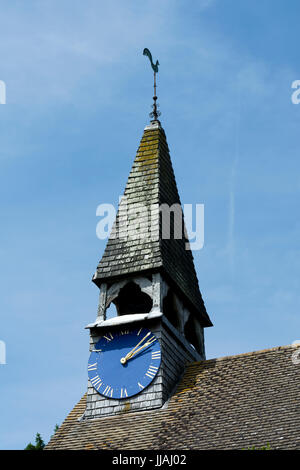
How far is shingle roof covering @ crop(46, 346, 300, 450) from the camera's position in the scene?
64.4 ft

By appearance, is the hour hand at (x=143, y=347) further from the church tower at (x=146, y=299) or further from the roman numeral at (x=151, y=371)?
the roman numeral at (x=151, y=371)

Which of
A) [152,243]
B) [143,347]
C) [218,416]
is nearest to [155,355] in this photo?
[143,347]

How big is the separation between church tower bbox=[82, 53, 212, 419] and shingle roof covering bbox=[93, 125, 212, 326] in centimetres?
3

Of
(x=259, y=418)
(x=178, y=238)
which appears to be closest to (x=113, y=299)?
(x=178, y=238)

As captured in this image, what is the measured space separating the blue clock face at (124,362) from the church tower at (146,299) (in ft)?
0.07

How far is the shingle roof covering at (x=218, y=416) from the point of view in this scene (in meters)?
19.6

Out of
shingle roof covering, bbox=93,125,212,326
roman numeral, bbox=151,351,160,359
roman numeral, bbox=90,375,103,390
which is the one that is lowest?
roman numeral, bbox=90,375,103,390

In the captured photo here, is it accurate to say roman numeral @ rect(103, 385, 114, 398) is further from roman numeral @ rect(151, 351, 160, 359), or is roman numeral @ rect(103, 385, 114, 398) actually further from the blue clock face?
roman numeral @ rect(151, 351, 160, 359)

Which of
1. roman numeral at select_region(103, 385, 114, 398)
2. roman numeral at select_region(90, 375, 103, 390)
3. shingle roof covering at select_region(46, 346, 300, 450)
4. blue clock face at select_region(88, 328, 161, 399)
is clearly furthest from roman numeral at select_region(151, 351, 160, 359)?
roman numeral at select_region(90, 375, 103, 390)

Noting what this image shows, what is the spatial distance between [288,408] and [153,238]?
6.68 m

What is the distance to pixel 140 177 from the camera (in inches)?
1057

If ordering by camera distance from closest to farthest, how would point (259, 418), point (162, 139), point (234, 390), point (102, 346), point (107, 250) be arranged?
point (259, 418)
point (234, 390)
point (102, 346)
point (107, 250)
point (162, 139)

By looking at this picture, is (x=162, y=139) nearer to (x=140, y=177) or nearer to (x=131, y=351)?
(x=140, y=177)

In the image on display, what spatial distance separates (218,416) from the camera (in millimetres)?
20766
